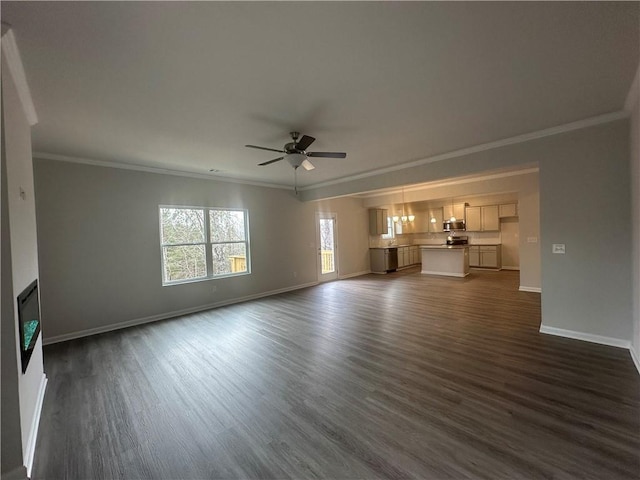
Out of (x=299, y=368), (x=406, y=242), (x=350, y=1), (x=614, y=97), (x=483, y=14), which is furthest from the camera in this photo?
(x=406, y=242)

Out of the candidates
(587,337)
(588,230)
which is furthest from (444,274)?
(588,230)

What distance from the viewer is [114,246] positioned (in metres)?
4.40

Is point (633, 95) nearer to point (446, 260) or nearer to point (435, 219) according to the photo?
point (446, 260)

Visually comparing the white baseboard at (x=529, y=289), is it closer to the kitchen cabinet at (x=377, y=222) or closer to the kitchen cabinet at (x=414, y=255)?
the kitchen cabinet at (x=377, y=222)

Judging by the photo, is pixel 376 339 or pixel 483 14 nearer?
pixel 483 14

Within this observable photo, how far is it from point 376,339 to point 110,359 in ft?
10.7

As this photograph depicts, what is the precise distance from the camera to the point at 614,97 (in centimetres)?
266

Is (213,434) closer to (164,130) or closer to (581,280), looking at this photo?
(164,130)

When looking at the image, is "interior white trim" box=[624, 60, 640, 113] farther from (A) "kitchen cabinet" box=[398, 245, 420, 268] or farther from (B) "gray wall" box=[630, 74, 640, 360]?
(A) "kitchen cabinet" box=[398, 245, 420, 268]

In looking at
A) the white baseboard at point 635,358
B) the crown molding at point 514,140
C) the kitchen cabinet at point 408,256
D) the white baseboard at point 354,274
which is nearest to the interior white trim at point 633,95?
the crown molding at point 514,140

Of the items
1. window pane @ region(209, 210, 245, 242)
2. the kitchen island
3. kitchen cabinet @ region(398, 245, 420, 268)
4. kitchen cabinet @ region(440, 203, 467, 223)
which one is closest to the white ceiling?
window pane @ region(209, 210, 245, 242)

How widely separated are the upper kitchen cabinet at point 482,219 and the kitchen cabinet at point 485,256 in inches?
25.6

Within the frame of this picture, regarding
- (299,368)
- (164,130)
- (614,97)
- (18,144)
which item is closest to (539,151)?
(614,97)

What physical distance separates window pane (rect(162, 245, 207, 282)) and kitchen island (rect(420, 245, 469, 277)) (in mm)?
6714
